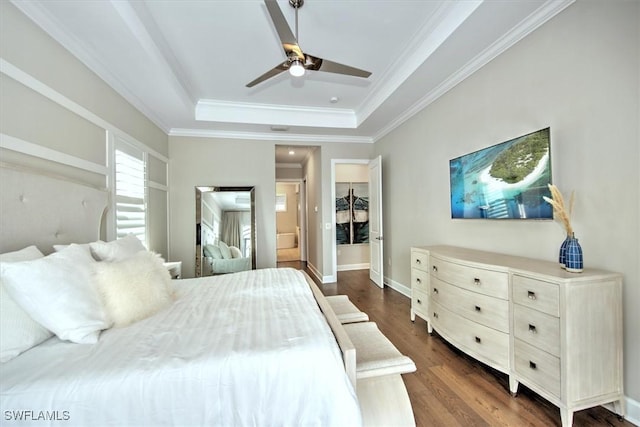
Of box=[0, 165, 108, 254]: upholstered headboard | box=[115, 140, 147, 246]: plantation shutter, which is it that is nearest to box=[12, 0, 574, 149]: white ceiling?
box=[115, 140, 147, 246]: plantation shutter

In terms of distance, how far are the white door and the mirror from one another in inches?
81.1

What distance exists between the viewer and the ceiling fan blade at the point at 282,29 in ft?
5.15

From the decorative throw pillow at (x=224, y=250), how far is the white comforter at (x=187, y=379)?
10.0 feet

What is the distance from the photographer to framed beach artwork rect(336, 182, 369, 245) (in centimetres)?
595

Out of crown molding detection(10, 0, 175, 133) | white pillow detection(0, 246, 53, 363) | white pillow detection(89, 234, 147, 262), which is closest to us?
white pillow detection(0, 246, 53, 363)

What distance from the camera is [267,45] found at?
2.56 meters

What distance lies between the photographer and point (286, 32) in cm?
173

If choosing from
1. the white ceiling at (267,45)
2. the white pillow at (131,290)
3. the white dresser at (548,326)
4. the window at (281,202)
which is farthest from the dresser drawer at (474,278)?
the window at (281,202)

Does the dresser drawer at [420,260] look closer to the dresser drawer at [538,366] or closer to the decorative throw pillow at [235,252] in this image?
the dresser drawer at [538,366]

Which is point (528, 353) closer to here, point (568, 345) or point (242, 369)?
point (568, 345)

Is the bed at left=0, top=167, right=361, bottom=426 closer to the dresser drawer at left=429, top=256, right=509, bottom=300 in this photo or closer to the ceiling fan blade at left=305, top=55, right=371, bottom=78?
the dresser drawer at left=429, top=256, right=509, bottom=300

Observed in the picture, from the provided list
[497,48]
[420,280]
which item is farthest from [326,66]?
[420,280]

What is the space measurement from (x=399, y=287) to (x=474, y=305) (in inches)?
83.1

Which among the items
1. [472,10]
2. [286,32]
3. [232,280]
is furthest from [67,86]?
[472,10]
